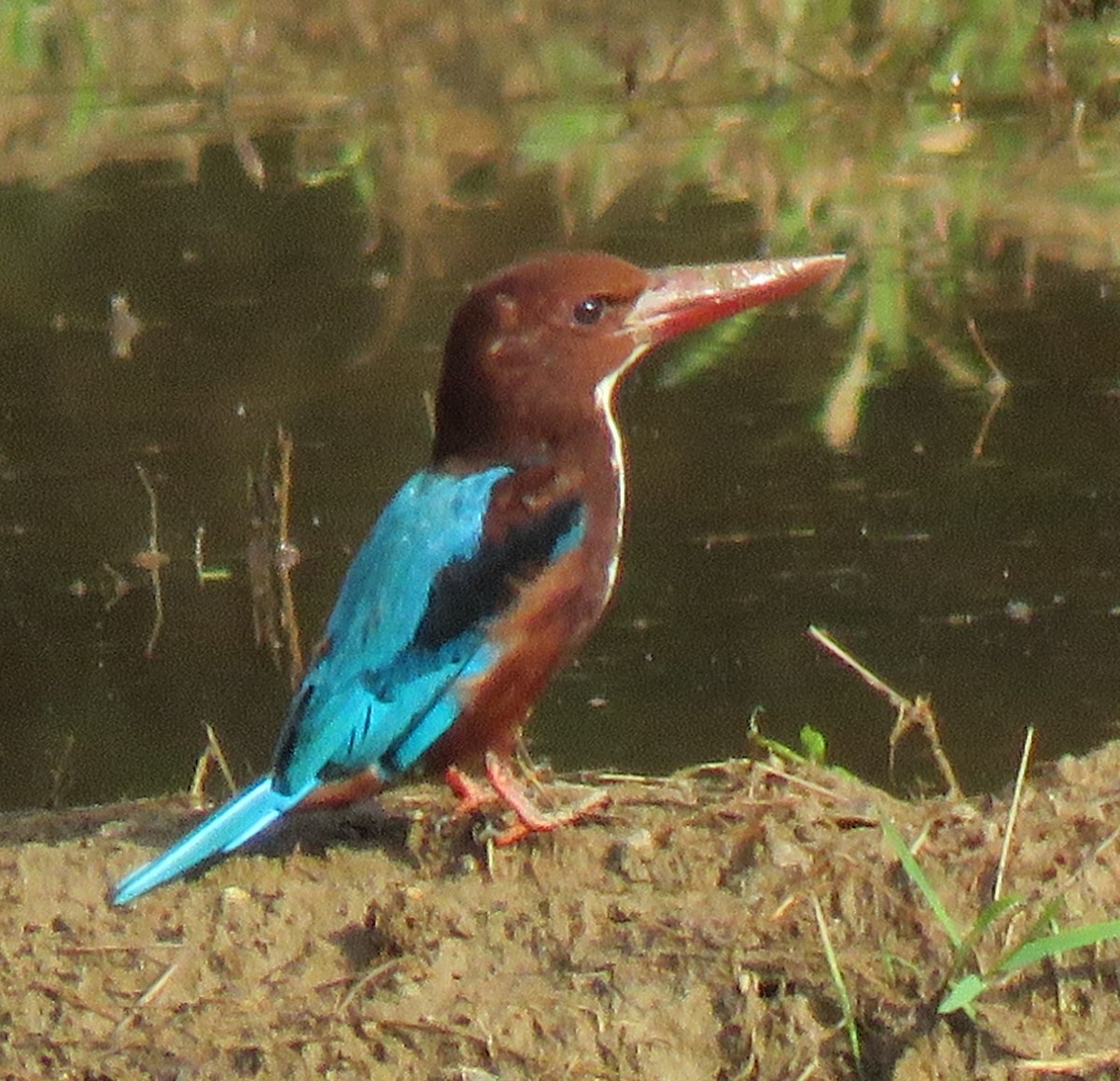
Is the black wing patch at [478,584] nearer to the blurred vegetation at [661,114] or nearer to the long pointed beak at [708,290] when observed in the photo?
the long pointed beak at [708,290]

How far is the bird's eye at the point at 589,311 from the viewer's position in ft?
14.0

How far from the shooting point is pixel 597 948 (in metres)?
3.44

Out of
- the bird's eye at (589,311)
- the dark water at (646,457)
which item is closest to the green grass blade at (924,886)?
the bird's eye at (589,311)

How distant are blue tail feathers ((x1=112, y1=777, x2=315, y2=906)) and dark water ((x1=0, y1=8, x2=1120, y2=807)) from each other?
1.14 meters

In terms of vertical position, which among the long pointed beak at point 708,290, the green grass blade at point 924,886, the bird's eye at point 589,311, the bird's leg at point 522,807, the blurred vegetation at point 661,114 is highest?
the bird's eye at point 589,311

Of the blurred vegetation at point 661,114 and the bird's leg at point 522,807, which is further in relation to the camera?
the blurred vegetation at point 661,114

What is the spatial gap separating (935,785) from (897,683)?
610 millimetres

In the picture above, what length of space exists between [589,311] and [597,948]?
1.29m

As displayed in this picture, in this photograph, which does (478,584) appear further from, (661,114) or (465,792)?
(661,114)

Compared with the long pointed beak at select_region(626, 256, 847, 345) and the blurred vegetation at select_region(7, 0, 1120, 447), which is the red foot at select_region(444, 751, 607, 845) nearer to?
the long pointed beak at select_region(626, 256, 847, 345)

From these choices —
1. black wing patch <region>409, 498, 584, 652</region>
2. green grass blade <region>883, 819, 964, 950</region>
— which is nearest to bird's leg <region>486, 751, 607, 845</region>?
black wing patch <region>409, 498, 584, 652</region>

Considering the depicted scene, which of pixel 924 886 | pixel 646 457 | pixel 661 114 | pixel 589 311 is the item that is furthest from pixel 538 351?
pixel 661 114

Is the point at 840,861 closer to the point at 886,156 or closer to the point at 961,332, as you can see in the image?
the point at 961,332

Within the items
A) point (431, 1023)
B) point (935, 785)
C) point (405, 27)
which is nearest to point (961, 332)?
point (935, 785)
